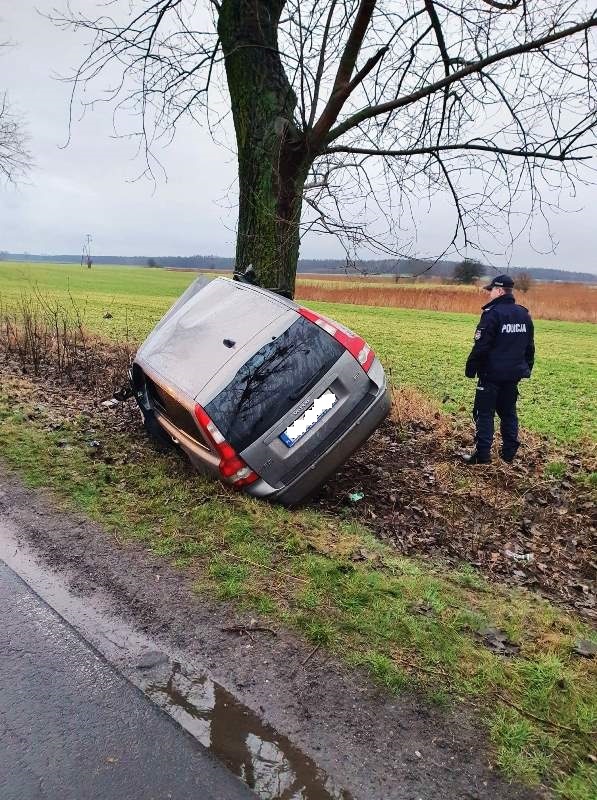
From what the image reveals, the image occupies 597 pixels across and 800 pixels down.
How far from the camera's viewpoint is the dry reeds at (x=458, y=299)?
34719mm

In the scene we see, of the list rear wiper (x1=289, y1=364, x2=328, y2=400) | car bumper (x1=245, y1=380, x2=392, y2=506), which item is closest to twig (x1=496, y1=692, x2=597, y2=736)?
car bumper (x1=245, y1=380, x2=392, y2=506)

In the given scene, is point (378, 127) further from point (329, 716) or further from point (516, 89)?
point (329, 716)

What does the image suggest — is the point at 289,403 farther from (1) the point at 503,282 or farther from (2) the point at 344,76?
(2) the point at 344,76

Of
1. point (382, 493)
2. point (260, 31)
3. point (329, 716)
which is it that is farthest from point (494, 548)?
point (260, 31)

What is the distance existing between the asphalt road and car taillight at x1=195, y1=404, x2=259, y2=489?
1.77m

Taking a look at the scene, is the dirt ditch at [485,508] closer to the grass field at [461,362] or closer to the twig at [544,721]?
the twig at [544,721]

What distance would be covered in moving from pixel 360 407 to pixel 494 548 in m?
1.62

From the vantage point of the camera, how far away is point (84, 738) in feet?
8.26

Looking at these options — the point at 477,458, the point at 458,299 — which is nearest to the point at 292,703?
the point at 477,458

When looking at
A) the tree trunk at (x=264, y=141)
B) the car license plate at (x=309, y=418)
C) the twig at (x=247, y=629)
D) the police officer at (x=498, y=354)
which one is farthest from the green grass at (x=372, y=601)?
the tree trunk at (x=264, y=141)

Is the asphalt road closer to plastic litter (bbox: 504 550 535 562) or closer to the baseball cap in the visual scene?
plastic litter (bbox: 504 550 535 562)

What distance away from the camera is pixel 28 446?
629 centimetres

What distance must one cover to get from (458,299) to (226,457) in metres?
34.5

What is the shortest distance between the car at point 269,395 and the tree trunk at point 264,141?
1.80 meters
